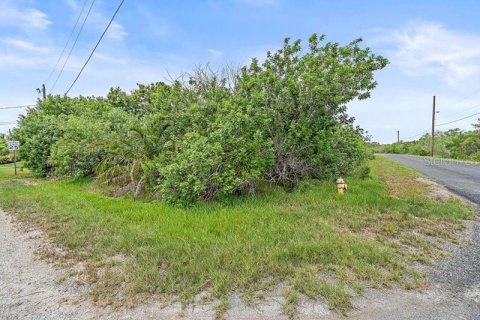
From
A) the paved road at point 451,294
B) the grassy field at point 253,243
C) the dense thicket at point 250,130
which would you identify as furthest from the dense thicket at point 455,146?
the paved road at point 451,294

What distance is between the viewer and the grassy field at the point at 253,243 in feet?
10.2

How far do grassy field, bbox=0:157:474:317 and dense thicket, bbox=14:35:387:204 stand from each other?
593mm

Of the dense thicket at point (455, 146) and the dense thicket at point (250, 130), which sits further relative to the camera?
the dense thicket at point (455, 146)

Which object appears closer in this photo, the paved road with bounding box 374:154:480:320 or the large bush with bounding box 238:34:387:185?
the paved road with bounding box 374:154:480:320

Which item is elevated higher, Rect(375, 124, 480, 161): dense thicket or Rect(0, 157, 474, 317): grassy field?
Rect(375, 124, 480, 161): dense thicket

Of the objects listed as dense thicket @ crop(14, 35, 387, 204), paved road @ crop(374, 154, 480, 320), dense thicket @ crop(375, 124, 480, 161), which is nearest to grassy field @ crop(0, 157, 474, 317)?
paved road @ crop(374, 154, 480, 320)

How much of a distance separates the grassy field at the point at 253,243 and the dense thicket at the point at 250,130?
1.95 feet

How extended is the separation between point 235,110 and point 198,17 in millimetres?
3640

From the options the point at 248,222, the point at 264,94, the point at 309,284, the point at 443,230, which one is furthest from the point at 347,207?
the point at 309,284

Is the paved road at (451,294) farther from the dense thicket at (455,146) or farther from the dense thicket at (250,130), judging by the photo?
the dense thicket at (455,146)

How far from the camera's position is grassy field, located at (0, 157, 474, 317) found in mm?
3111

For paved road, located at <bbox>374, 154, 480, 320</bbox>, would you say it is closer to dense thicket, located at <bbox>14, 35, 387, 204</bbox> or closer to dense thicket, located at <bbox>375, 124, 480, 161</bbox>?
dense thicket, located at <bbox>14, 35, 387, 204</bbox>

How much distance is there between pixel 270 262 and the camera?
349cm

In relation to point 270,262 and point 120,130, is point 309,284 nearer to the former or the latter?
point 270,262
